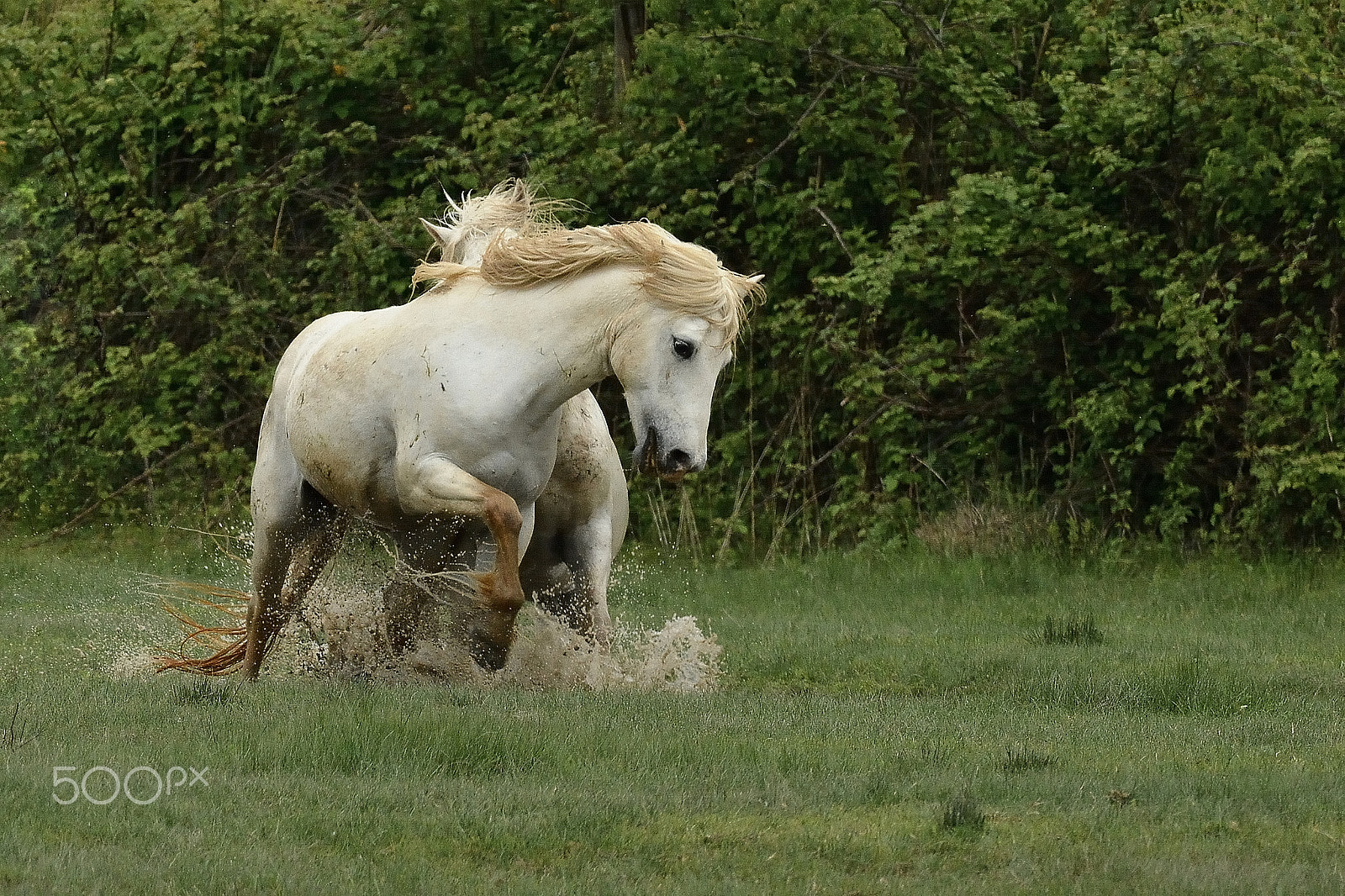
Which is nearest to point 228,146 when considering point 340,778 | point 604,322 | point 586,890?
point 604,322

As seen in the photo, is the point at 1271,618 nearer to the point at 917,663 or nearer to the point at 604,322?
the point at 917,663

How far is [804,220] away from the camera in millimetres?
13664

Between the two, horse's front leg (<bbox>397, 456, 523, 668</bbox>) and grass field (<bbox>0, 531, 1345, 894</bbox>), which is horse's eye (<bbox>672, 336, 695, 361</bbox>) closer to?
horse's front leg (<bbox>397, 456, 523, 668</bbox>)

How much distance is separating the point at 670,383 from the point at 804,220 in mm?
7029

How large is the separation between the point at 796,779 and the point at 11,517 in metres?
11.7

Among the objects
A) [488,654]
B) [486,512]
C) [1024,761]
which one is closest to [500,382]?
[486,512]

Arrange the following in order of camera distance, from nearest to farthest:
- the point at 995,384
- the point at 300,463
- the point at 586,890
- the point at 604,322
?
the point at 586,890 → the point at 604,322 → the point at 300,463 → the point at 995,384

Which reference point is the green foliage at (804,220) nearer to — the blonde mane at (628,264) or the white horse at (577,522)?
the white horse at (577,522)

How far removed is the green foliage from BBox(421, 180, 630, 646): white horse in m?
5.11

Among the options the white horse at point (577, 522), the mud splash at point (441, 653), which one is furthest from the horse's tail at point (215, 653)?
the white horse at point (577, 522)

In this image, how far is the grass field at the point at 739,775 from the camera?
4570mm

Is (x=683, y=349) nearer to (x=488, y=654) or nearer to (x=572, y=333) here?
(x=572, y=333)

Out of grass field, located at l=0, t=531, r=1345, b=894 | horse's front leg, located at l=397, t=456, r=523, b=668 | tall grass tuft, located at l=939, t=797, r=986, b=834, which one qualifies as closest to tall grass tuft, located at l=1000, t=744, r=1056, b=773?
grass field, located at l=0, t=531, r=1345, b=894

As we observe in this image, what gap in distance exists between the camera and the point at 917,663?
8.60 meters
